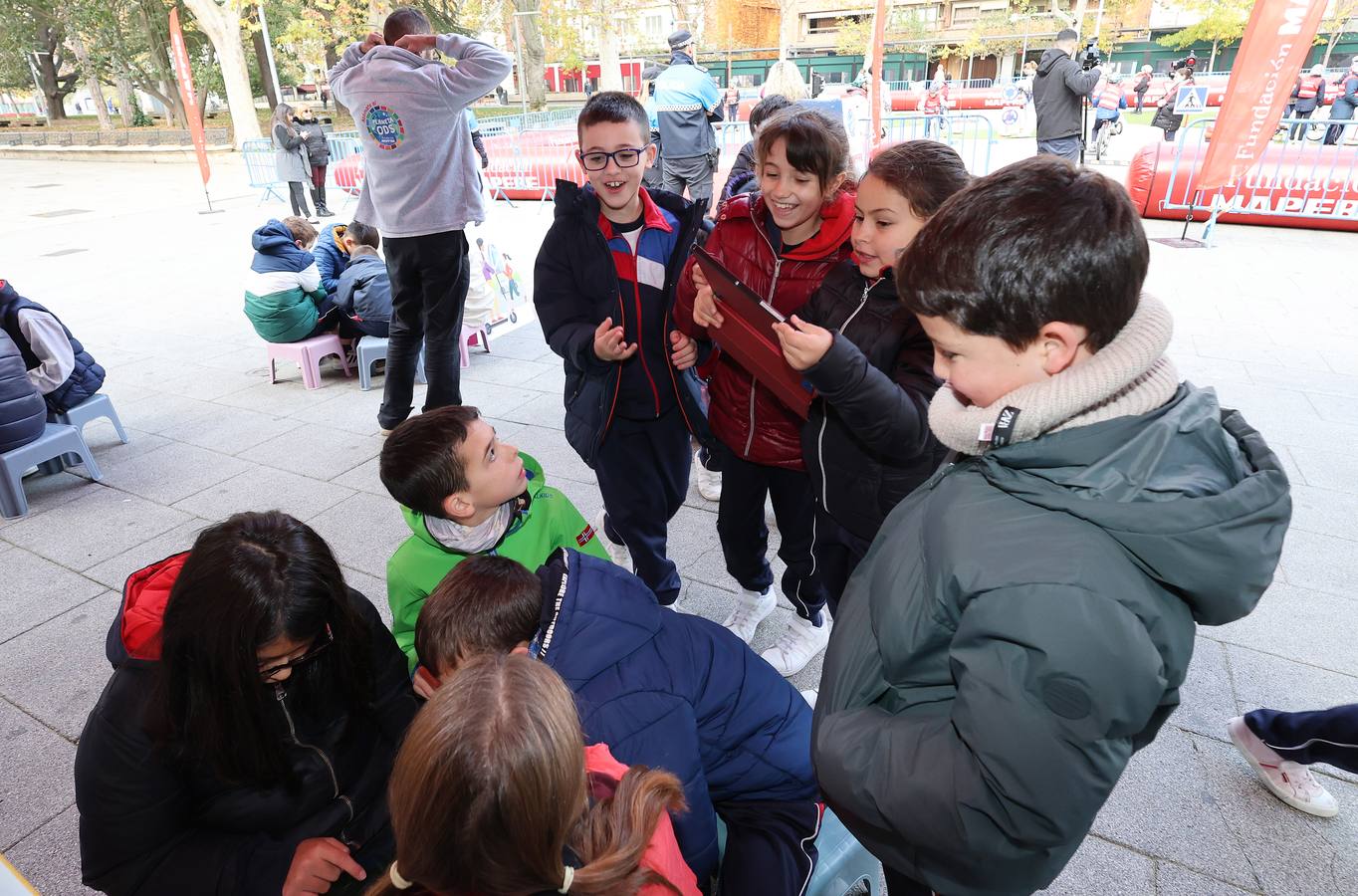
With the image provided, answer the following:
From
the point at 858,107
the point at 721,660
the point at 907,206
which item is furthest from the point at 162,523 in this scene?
the point at 858,107

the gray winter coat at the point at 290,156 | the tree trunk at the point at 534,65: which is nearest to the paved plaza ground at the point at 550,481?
the gray winter coat at the point at 290,156

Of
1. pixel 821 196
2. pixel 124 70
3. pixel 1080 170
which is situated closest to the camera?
pixel 1080 170

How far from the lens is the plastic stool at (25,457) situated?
3.73 metres

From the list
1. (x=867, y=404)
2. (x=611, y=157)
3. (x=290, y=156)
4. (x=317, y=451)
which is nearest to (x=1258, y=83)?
(x=611, y=157)

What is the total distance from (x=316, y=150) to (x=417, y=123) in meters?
9.78

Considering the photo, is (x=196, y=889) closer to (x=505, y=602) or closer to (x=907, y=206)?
(x=505, y=602)

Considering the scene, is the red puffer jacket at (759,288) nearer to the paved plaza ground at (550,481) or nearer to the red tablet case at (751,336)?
the red tablet case at (751,336)

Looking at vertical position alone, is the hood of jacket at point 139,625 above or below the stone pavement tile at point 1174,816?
above

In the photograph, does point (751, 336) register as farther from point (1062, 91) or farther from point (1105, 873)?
point (1062, 91)

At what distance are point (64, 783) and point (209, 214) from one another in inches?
546

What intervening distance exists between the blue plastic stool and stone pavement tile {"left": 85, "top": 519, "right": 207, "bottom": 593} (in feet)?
9.39

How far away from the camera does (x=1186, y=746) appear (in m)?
2.25

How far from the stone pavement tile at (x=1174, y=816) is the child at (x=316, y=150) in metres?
13.2

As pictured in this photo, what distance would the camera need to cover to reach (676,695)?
1.33m
